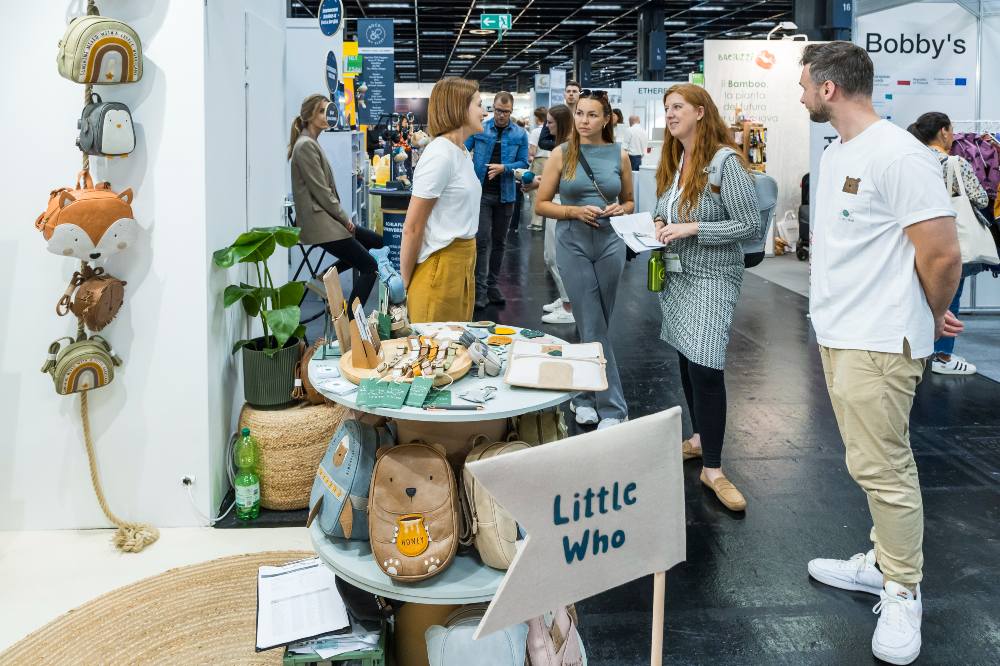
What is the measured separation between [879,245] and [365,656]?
1.67 m

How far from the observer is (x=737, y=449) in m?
4.04

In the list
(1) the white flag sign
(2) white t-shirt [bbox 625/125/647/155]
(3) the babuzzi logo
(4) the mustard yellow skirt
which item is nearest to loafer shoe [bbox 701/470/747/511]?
(4) the mustard yellow skirt

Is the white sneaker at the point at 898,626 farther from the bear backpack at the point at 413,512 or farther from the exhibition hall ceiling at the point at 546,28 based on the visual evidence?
the exhibition hall ceiling at the point at 546,28

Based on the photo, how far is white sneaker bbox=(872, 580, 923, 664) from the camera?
2.32m

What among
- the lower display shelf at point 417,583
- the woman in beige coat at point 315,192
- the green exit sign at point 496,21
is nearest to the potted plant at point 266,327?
the lower display shelf at point 417,583

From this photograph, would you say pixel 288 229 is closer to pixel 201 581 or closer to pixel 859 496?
pixel 201 581

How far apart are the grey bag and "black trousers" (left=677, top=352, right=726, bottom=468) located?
2156 millimetres

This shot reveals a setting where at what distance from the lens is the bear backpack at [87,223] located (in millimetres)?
2732

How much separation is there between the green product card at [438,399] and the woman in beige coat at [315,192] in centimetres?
333

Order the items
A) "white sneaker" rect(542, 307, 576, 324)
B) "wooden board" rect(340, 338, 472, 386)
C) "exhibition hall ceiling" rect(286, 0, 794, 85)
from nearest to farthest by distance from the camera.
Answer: "wooden board" rect(340, 338, 472, 386)
"white sneaker" rect(542, 307, 576, 324)
"exhibition hall ceiling" rect(286, 0, 794, 85)

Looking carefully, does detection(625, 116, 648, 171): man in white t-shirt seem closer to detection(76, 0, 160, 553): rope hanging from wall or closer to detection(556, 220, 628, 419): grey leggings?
detection(556, 220, 628, 419): grey leggings

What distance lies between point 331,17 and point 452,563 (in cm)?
648

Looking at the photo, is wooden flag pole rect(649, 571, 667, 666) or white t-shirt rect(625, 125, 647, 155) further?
white t-shirt rect(625, 125, 647, 155)

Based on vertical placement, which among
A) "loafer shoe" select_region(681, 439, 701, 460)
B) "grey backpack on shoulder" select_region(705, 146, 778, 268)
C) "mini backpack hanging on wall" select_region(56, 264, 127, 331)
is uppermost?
"grey backpack on shoulder" select_region(705, 146, 778, 268)
